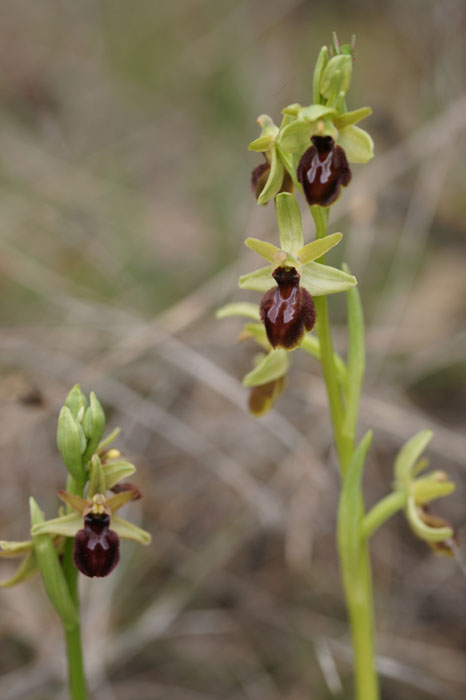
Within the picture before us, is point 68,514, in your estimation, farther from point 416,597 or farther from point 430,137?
point 430,137

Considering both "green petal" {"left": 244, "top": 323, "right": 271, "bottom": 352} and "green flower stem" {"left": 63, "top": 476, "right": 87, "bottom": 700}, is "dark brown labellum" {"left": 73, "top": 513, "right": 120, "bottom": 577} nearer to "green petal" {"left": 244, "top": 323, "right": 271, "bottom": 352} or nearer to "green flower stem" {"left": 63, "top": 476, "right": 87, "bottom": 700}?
"green flower stem" {"left": 63, "top": 476, "right": 87, "bottom": 700}

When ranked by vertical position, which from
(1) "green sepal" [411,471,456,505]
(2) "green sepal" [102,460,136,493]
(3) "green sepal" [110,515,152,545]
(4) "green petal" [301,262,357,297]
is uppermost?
(4) "green petal" [301,262,357,297]

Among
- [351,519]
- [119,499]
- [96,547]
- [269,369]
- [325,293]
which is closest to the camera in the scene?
[96,547]

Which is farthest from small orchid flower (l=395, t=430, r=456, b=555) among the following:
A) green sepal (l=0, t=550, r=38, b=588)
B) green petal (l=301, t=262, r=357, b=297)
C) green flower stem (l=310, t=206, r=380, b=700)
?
green sepal (l=0, t=550, r=38, b=588)

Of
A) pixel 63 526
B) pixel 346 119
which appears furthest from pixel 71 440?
pixel 346 119

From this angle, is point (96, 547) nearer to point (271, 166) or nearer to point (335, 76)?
point (271, 166)

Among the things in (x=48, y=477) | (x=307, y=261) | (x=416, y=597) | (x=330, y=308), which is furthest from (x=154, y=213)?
(x=307, y=261)

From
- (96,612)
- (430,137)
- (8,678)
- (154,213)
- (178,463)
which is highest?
(154,213)
